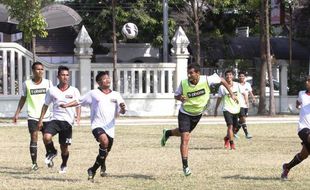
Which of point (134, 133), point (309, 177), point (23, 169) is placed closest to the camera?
point (309, 177)

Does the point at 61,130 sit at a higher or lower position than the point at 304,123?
lower

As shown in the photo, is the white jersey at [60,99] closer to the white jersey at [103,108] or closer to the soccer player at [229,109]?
the white jersey at [103,108]

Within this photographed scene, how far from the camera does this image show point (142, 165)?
12.8 metres

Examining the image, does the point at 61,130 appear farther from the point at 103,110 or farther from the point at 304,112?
the point at 304,112

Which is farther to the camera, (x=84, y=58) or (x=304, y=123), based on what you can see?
(x=84, y=58)

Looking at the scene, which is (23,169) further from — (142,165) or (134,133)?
(134,133)

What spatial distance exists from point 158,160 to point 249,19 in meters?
31.3

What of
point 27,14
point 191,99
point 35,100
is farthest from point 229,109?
point 27,14

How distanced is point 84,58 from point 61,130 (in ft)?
53.9

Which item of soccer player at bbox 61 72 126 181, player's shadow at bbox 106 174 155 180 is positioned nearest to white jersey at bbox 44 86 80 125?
soccer player at bbox 61 72 126 181

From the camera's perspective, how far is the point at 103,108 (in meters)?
10.7

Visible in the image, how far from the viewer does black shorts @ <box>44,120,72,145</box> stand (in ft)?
38.0

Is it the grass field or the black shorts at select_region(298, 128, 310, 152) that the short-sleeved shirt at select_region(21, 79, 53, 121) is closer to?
the grass field

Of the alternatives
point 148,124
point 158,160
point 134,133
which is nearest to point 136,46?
point 148,124
